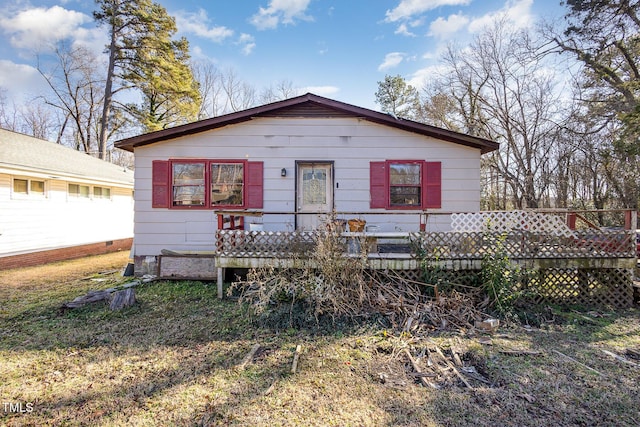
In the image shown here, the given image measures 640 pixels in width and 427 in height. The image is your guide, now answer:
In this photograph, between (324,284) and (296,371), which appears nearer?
(296,371)

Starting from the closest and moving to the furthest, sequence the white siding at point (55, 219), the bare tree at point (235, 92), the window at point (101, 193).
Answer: the white siding at point (55, 219), the window at point (101, 193), the bare tree at point (235, 92)

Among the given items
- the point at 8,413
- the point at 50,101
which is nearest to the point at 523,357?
the point at 8,413

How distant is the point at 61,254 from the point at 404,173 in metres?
11.1

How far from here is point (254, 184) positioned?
6.88 meters

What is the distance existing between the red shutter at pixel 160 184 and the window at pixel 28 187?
16.1 feet

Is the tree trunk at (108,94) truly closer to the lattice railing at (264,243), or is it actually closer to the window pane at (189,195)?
the window pane at (189,195)

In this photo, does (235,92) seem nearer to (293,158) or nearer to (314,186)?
(293,158)

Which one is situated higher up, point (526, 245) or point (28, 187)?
point (28, 187)

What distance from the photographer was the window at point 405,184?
6.85 m

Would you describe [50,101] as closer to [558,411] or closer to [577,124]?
[558,411]

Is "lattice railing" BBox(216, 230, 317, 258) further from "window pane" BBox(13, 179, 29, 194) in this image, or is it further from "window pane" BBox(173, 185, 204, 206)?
"window pane" BBox(13, 179, 29, 194)

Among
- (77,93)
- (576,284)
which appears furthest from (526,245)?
(77,93)

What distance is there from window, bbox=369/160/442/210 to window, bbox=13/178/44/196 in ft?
32.7

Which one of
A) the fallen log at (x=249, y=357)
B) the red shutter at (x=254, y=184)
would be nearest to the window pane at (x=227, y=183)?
the red shutter at (x=254, y=184)
